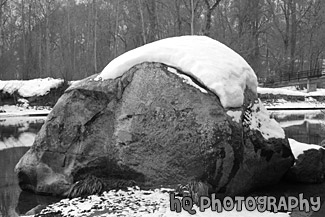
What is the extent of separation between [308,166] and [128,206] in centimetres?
385

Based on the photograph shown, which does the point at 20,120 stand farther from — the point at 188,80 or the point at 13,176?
the point at 188,80

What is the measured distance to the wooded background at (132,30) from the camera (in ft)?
108

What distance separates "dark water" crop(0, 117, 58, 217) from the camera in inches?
236

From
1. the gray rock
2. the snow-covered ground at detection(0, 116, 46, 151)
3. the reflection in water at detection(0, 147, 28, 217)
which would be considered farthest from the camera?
the snow-covered ground at detection(0, 116, 46, 151)

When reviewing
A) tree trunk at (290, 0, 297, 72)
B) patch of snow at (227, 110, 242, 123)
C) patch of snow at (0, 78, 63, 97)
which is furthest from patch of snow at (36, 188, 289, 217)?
tree trunk at (290, 0, 297, 72)

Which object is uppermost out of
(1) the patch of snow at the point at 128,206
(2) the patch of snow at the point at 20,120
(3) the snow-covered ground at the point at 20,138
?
(1) the patch of snow at the point at 128,206

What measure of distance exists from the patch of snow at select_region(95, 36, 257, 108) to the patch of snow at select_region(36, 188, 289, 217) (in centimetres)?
169

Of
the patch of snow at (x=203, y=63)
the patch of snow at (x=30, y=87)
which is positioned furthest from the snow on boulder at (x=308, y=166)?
the patch of snow at (x=30, y=87)

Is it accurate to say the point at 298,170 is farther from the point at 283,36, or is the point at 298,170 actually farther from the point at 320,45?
the point at 320,45

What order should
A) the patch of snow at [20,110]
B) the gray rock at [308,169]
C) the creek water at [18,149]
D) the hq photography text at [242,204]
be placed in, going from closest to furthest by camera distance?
the hq photography text at [242,204] → the creek water at [18,149] → the gray rock at [308,169] → the patch of snow at [20,110]

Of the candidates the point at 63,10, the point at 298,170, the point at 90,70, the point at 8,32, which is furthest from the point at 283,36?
the point at 298,170

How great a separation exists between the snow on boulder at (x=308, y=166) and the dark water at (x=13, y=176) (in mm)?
4346

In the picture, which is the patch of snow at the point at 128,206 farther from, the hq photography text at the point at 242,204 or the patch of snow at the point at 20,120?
the patch of snow at the point at 20,120

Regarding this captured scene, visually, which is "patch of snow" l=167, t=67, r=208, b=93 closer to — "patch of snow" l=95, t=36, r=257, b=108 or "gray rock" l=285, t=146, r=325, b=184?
"patch of snow" l=95, t=36, r=257, b=108
